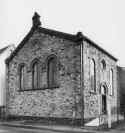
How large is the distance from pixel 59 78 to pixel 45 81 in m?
1.74

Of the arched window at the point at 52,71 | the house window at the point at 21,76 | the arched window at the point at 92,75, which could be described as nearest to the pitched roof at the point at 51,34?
the arched window at the point at 92,75

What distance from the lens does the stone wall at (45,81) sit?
57.3ft

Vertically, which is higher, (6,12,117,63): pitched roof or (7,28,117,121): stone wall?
(6,12,117,63): pitched roof

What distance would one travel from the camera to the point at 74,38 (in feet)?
58.0

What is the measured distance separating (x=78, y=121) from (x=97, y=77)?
15.7 ft

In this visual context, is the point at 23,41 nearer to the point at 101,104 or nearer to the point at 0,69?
the point at 0,69

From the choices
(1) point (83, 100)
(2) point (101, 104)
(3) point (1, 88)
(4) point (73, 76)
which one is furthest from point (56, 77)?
(3) point (1, 88)

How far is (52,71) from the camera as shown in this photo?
63.0 ft

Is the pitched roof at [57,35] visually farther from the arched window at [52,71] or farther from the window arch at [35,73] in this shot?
the window arch at [35,73]

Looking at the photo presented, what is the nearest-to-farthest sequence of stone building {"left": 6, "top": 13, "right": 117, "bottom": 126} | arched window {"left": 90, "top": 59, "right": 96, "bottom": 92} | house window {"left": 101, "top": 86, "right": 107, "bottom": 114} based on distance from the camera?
stone building {"left": 6, "top": 13, "right": 117, "bottom": 126} < arched window {"left": 90, "top": 59, "right": 96, "bottom": 92} < house window {"left": 101, "top": 86, "right": 107, "bottom": 114}

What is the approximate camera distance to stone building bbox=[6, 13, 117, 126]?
1720cm

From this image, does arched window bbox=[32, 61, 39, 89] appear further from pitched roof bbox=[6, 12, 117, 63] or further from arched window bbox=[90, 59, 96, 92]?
arched window bbox=[90, 59, 96, 92]

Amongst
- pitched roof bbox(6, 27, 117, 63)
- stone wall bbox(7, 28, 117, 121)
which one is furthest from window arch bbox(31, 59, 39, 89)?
pitched roof bbox(6, 27, 117, 63)

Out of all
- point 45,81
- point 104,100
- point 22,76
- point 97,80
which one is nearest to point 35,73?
point 45,81
